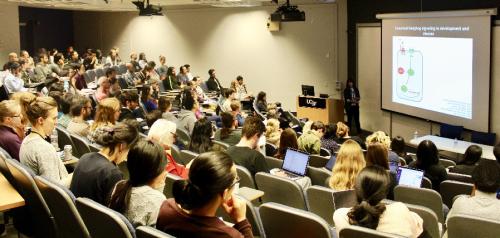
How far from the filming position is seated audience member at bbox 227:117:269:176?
531 centimetres

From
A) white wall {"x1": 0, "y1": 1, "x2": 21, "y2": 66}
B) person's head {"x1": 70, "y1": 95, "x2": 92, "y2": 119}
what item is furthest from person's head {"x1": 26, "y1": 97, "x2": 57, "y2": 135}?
white wall {"x1": 0, "y1": 1, "x2": 21, "y2": 66}

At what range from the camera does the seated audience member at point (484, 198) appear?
3824 millimetres

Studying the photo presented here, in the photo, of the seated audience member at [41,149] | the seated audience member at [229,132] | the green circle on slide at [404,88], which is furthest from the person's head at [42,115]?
the green circle on slide at [404,88]

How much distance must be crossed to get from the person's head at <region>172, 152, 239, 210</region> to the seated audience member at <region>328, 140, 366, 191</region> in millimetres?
1930

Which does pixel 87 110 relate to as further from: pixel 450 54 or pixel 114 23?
pixel 114 23

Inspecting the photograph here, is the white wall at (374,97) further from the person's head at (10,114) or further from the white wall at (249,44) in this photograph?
the person's head at (10,114)

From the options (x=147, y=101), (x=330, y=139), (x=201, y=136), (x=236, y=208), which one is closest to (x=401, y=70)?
(x=330, y=139)

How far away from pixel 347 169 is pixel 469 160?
8.00 feet

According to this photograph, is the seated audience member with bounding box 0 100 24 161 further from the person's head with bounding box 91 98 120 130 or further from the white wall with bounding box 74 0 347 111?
the white wall with bounding box 74 0 347 111

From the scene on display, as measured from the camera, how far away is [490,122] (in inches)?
354

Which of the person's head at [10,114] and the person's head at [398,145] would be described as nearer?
the person's head at [10,114]

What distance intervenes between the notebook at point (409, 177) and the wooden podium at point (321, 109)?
24.6ft

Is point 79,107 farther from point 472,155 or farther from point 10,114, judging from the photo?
point 472,155

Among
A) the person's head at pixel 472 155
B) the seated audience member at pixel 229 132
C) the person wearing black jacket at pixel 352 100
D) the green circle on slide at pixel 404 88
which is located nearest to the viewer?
the person's head at pixel 472 155
